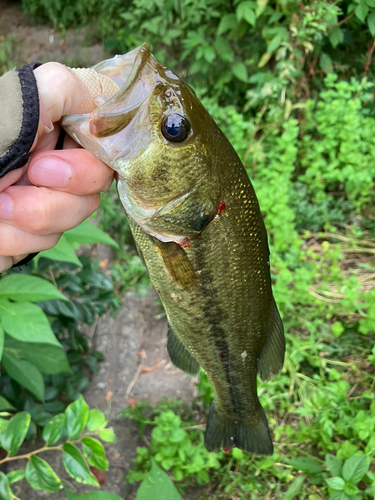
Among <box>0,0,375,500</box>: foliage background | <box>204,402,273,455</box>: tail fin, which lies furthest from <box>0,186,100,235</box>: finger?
<box>0,0,375,500</box>: foliage background

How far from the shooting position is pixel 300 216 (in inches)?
127

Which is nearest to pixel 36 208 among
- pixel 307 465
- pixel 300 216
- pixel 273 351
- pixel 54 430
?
pixel 54 430

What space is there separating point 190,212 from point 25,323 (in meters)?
0.67

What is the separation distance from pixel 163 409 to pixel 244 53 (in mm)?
3536

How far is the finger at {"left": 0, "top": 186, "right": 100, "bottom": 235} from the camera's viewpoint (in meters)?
→ 1.00

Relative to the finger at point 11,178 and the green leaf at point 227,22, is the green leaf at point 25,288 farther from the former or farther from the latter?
the green leaf at point 227,22

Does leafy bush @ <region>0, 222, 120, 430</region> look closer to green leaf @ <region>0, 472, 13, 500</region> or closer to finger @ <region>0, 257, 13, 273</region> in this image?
finger @ <region>0, 257, 13, 273</region>

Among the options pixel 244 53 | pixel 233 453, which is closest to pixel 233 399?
pixel 233 453

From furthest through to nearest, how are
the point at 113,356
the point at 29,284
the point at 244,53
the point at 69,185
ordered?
the point at 244,53
the point at 113,356
the point at 29,284
the point at 69,185

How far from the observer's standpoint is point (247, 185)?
120 centimetres

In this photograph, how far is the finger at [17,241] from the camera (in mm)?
1042

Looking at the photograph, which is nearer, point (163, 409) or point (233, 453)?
point (233, 453)

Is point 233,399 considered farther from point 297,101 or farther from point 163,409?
Result: point 297,101

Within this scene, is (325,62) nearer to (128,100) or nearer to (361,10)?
(361,10)
